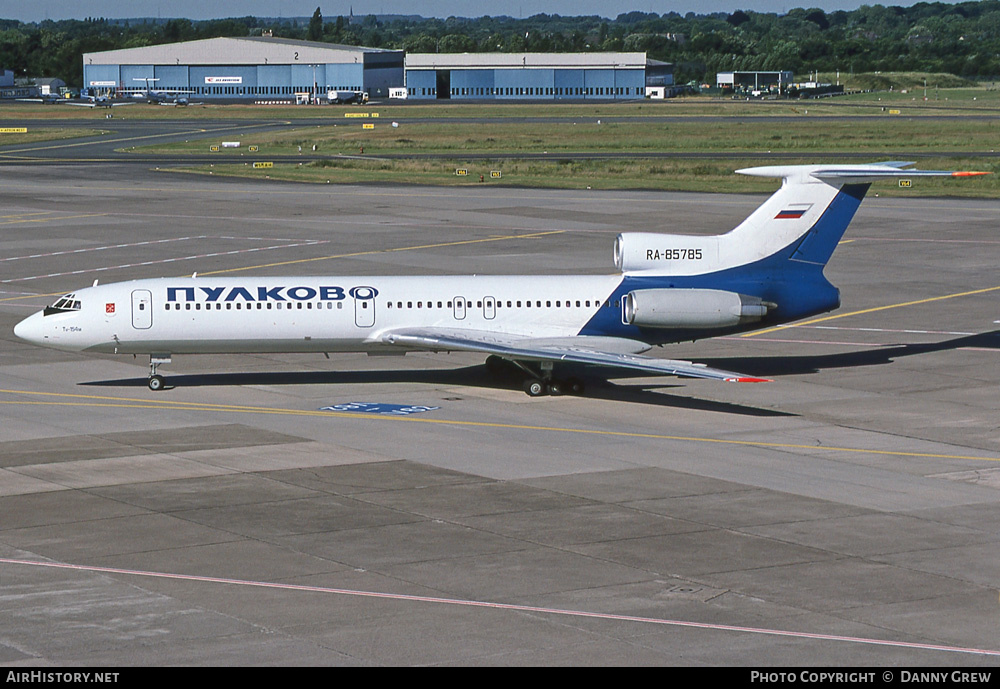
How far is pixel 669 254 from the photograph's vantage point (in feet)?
132

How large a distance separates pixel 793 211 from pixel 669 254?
3966 millimetres

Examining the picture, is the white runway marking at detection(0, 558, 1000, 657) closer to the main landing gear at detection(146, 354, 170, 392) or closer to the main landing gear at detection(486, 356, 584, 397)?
the main landing gear at detection(146, 354, 170, 392)

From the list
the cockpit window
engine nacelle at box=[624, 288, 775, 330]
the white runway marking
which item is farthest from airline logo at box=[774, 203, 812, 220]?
the white runway marking

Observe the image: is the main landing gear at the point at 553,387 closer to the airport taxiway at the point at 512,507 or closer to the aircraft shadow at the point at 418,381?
the aircraft shadow at the point at 418,381

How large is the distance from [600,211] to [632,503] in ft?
190

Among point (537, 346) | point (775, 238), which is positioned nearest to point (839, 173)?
point (775, 238)

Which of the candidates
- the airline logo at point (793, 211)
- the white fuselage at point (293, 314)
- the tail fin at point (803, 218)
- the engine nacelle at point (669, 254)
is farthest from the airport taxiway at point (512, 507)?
the airline logo at point (793, 211)

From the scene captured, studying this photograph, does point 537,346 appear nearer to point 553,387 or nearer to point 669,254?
point 553,387

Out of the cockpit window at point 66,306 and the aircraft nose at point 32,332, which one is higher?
the cockpit window at point 66,306

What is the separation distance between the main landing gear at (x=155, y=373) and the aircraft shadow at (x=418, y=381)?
0.27 m

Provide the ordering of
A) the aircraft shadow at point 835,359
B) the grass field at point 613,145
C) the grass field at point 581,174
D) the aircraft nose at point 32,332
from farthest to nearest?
the grass field at point 613,145 < the grass field at point 581,174 < the aircraft shadow at point 835,359 < the aircraft nose at point 32,332

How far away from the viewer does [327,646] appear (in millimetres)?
19875

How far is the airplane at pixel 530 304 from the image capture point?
39469 millimetres

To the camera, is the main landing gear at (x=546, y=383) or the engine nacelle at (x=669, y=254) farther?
the engine nacelle at (x=669, y=254)
